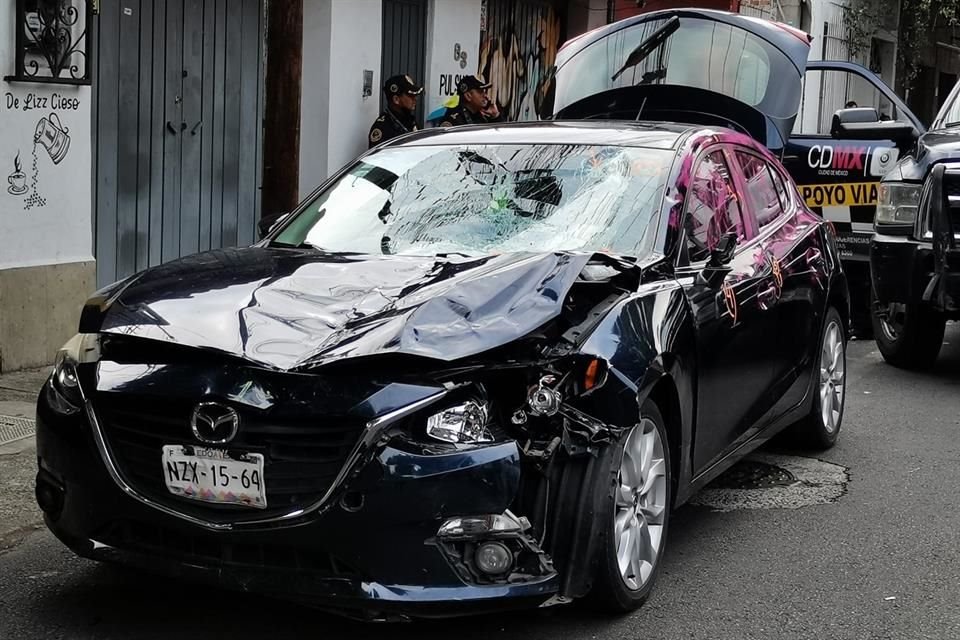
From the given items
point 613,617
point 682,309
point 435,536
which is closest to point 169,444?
point 435,536

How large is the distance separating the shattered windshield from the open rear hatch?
→ 13.4ft

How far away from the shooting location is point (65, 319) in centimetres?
831

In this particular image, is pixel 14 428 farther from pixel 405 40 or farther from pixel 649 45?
pixel 405 40

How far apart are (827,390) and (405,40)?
6701mm

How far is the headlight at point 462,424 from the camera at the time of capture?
382cm

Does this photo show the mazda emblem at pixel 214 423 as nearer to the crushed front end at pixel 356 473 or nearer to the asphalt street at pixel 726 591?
the crushed front end at pixel 356 473

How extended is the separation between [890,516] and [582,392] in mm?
2258

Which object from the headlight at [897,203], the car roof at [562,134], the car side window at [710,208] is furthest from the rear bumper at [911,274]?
the car roof at [562,134]

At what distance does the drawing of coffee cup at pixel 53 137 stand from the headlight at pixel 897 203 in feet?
16.7

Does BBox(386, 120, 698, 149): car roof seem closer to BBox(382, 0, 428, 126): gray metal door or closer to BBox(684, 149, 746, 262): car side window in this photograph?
BBox(684, 149, 746, 262): car side window

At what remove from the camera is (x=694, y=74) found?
373 inches

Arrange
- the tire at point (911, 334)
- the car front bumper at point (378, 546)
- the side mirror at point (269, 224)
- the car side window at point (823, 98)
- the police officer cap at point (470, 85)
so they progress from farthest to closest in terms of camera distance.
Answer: the car side window at point (823, 98) < the police officer cap at point (470, 85) < the tire at point (911, 334) < the side mirror at point (269, 224) < the car front bumper at point (378, 546)

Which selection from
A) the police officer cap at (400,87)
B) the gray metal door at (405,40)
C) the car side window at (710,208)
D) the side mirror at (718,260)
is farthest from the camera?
the gray metal door at (405,40)

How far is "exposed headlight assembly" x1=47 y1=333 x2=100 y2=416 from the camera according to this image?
4156 millimetres
